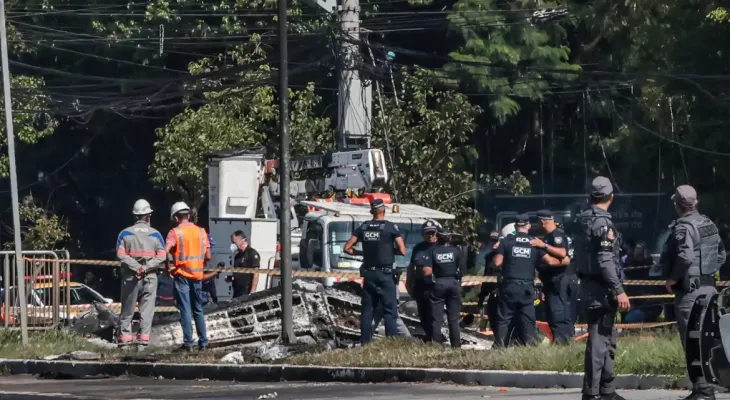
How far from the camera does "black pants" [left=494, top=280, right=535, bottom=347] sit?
49.6 ft

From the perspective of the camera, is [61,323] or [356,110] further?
[356,110]

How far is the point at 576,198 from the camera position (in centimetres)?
3105

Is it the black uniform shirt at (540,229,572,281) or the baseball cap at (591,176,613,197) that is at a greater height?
the baseball cap at (591,176,613,197)

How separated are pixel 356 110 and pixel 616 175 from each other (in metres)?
11.4

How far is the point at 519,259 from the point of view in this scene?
49.4ft

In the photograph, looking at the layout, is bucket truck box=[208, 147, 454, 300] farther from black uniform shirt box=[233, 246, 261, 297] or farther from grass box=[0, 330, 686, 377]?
grass box=[0, 330, 686, 377]

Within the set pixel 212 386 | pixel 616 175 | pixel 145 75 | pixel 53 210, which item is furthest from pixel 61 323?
pixel 53 210

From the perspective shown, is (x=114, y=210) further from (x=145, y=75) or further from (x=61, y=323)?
(x=61, y=323)

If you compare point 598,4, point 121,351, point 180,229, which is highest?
point 598,4

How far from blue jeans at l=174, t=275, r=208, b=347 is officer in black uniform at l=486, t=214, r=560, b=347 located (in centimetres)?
347

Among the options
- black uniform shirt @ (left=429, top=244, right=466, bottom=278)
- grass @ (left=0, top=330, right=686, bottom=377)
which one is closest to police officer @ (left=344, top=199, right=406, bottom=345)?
black uniform shirt @ (left=429, top=244, right=466, bottom=278)

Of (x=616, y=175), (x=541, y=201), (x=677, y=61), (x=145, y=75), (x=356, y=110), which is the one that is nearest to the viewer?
(x=356, y=110)

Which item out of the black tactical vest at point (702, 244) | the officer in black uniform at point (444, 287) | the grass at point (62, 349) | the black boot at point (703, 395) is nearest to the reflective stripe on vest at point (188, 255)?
the grass at point (62, 349)

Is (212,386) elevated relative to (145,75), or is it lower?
lower
